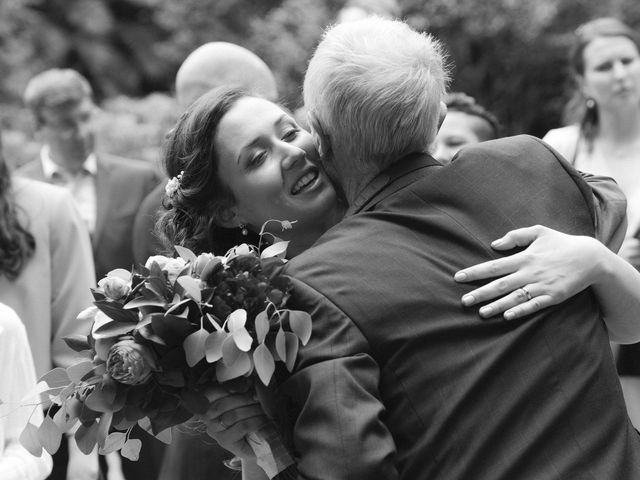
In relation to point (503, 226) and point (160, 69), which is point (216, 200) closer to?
point (503, 226)

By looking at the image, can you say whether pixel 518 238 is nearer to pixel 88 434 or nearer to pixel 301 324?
pixel 301 324

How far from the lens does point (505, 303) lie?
8.45 feet

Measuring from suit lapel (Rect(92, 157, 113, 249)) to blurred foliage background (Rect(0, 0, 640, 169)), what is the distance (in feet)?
17.3

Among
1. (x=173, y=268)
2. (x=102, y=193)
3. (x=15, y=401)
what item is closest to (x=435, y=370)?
(x=173, y=268)

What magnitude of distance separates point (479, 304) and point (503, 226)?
0.23m

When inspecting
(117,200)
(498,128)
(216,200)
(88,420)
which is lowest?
(117,200)

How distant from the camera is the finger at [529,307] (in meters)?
2.56

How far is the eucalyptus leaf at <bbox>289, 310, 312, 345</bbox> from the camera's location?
250 centimetres

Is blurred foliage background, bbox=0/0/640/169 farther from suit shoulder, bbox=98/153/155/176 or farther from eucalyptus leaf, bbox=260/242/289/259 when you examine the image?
eucalyptus leaf, bbox=260/242/289/259

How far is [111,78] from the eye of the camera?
17.0 meters

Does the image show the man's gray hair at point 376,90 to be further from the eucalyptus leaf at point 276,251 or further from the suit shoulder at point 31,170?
the suit shoulder at point 31,170

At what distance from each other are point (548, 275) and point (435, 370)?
40 cm

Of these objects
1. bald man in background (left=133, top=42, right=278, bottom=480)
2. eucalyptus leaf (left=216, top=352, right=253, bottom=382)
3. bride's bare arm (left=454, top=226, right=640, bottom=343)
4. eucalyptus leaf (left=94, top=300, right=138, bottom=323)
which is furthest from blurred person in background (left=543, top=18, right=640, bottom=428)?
eucalyptus leaf (left=94, top=300, right=138, bottom=323)

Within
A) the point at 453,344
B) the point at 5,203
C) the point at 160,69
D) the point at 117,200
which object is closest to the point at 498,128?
the point at 117,200
